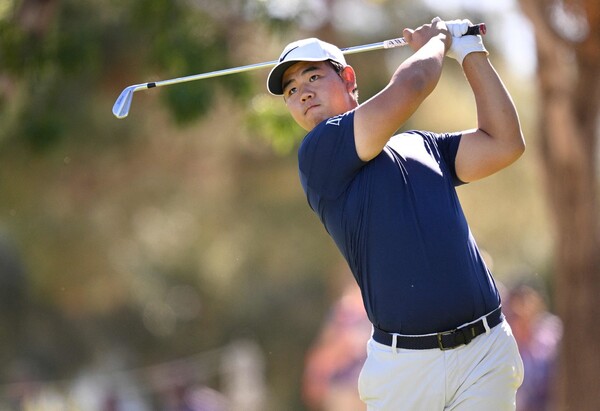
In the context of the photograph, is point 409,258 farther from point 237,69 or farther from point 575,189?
point 575,189

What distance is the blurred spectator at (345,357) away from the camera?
29.2ft

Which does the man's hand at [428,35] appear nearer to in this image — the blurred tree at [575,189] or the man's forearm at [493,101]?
the man's forearm at [493,101]

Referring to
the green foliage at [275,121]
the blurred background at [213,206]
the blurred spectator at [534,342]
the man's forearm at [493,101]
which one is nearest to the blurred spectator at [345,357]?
the blurred background at [213,206]

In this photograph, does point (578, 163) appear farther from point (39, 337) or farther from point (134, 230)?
point (39, 337)

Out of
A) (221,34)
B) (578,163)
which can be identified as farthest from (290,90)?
(578,163)

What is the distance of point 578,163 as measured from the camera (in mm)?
8891

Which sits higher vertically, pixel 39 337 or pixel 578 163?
pixel 578 163

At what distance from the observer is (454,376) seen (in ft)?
11.2

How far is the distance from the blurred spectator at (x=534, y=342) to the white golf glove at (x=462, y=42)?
5.15m

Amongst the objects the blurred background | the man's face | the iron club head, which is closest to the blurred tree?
the blurred background

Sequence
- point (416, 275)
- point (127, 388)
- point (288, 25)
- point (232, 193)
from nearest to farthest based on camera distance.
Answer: point (416, 275), point (288, 25), point (127, 388), point (232, 193)

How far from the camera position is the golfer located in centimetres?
341

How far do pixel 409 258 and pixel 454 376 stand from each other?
374 mm

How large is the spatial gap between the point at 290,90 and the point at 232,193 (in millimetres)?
12766
